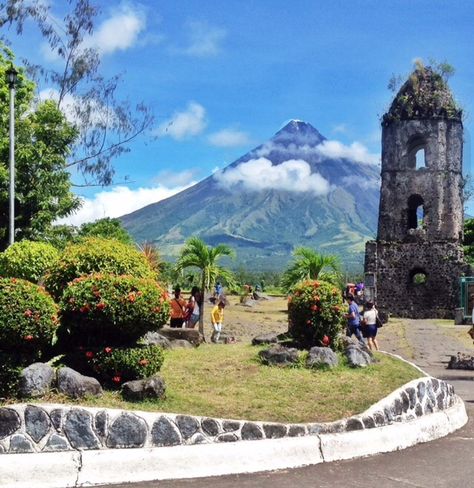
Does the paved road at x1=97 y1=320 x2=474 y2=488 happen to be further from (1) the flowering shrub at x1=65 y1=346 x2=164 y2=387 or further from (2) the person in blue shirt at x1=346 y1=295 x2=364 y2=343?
(2) the person in blue shirt at x1=346 y1=295 x2=364 y2=343

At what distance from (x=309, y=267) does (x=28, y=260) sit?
20.3 m

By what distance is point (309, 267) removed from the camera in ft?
107

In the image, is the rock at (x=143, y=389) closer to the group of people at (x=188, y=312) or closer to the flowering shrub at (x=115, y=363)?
the flowering shrub at (x=115, y=363)

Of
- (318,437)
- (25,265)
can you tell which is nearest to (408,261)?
(25,265)

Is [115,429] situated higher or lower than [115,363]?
lower

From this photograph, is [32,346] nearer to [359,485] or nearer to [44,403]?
[44,403]

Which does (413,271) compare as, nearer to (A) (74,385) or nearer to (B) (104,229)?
(B) (104,229)

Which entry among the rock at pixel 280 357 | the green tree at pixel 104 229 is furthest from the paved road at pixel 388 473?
the green tree at pixel 104 229

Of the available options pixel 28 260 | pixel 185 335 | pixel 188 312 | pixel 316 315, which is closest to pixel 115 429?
pixel 316 315

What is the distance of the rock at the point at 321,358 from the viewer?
32.3 ft

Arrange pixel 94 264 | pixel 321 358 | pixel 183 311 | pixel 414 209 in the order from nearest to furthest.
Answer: pixel 94 264
pixel 321 358
pixel 183 311
pixel 414 209

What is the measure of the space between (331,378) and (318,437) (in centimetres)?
182

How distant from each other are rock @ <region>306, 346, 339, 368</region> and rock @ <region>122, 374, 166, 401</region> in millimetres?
2821

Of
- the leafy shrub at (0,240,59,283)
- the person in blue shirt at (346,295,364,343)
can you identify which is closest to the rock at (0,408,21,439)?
the leafy shrub at (0,240,59,283)
